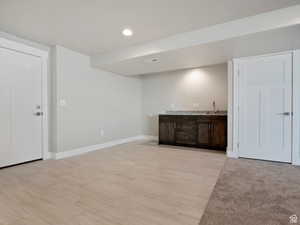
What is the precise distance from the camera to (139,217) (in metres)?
1.71

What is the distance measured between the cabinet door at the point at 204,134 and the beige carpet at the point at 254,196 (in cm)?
144

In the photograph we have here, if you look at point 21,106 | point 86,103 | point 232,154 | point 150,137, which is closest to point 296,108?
point 232,154

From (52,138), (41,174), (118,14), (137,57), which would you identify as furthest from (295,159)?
(52,138)

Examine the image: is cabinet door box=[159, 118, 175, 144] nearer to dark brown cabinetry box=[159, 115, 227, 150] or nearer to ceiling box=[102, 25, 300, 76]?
dark brown cabinetry box=[159, 115, 227, 150]

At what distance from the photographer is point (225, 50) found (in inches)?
129

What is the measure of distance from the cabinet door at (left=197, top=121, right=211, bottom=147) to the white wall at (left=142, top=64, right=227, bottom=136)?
2.68 ft

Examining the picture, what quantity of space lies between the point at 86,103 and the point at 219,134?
3.29 m

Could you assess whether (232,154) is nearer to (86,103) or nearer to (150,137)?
(150,137)

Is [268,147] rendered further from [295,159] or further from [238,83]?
[238,83]

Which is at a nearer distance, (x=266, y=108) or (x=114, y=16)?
(x=114, y=16)

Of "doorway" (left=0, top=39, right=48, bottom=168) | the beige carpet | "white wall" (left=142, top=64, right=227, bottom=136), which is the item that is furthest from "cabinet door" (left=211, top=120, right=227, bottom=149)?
"doorway" (left=0, top=39, right=48, bottom=168)

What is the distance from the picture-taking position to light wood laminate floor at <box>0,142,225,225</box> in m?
1.71

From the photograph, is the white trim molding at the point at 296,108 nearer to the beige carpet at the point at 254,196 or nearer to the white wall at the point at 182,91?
the beige carpet at the point at 254,196

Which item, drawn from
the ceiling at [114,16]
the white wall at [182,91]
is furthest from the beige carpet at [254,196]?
the white wall at [182,91]
